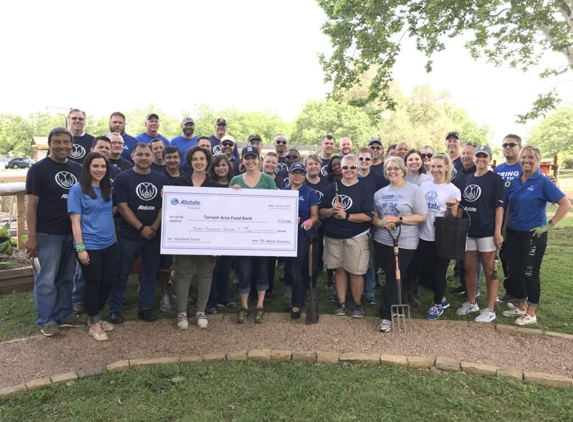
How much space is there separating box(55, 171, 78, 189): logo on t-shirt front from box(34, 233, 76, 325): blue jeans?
0.62 m

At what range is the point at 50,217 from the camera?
445 cm

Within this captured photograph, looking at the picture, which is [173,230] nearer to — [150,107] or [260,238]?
[260,238]

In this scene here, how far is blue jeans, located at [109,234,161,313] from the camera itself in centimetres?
490

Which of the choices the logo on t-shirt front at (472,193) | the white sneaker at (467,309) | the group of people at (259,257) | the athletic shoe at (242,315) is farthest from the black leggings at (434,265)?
the athletic shoe at (242,315)

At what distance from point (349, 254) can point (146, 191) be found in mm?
2811

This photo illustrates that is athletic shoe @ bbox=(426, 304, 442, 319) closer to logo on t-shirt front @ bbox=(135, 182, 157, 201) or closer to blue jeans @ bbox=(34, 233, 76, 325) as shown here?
logo on t-shirt front @ bbox=(135, 182, 157, 201)

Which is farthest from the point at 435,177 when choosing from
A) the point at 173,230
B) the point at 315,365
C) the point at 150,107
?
the point at 150,107

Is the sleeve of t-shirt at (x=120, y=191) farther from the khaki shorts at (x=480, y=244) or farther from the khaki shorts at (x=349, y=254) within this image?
the khaki shorts at (x=480, y=244)

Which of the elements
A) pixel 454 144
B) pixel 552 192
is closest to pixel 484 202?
pixel 552 192

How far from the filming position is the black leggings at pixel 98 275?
4488 mm

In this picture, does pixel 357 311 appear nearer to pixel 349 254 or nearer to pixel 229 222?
pixel 349 254

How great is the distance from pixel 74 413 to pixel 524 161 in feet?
19.2

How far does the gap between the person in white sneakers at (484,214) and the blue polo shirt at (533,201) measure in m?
0.30

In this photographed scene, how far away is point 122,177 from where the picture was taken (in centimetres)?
477
